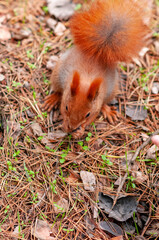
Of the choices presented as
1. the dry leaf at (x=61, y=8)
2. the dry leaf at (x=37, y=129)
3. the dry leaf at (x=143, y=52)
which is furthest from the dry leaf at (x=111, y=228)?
the dry leaf at (x=61, y=8)

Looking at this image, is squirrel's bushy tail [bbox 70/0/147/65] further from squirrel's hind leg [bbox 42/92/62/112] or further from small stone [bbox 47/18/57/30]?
small stone [bbox 47/18/57/30]

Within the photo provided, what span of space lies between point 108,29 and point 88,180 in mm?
1262

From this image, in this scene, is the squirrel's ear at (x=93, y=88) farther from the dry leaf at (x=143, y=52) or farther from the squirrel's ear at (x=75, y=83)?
the dry leaf at (x=143, y=52)

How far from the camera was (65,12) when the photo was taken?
3191 mm

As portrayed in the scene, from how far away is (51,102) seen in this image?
8.66 ft

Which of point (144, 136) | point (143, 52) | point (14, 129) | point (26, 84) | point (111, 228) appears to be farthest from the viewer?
point (143, 52)

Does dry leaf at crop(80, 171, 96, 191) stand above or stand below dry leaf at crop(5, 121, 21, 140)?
below

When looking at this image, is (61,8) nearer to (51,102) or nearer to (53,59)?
(53,59)

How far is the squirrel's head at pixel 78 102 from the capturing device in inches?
82.9

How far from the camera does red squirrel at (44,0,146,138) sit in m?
2.21

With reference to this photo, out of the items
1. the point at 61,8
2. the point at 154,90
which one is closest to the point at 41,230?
the point at 154,90

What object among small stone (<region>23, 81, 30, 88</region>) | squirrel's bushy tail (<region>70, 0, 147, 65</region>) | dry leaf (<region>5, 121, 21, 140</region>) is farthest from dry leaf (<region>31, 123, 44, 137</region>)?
squirrel's bushy tail (<region>70, 0, 147, 65</region>)

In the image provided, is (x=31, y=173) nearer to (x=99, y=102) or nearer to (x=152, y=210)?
(x=99, y=102)

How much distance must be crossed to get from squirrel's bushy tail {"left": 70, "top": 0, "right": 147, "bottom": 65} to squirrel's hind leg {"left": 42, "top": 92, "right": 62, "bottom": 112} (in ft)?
1.82
